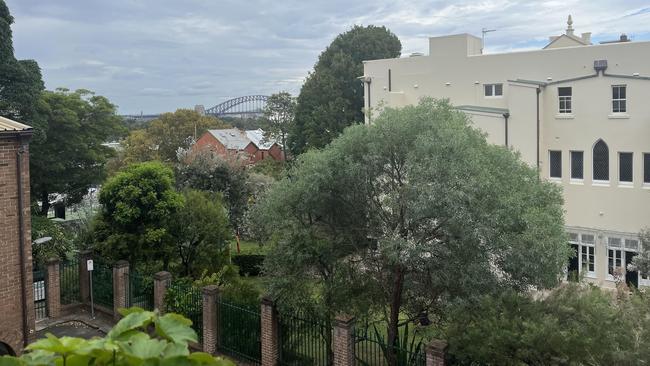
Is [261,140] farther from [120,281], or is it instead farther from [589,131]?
[120,281]

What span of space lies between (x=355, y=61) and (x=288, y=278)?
33.6m

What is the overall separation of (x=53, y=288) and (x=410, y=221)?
12347 millimetres

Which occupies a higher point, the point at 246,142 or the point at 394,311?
the point at 246,142

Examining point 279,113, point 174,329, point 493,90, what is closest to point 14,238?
point 174,329

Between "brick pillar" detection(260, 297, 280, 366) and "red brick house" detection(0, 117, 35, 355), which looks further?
"brick pillar" detection(260, 297, 280, 366)

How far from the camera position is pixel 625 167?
75.3 ft

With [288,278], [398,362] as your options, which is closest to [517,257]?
[398,362]

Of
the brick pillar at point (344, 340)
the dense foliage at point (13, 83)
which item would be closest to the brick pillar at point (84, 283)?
the dense foliage at point (13, 83)

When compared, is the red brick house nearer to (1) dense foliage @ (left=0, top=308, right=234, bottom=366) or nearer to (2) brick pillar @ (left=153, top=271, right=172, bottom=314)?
(2) brick pillar @ (left=153, top=271, right=172, bottom=314)

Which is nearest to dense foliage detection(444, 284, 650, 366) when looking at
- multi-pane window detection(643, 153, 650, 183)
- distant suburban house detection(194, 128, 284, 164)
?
multi-pane window detection(643, 153, 650, 183)

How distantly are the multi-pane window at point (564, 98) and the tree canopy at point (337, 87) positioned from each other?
1869 centimetres

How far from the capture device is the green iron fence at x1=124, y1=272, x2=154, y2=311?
58.3 feet

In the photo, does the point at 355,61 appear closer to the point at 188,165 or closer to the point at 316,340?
the point at 188,165

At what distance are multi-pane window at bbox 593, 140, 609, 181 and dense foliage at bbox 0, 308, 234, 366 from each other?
945 inches
